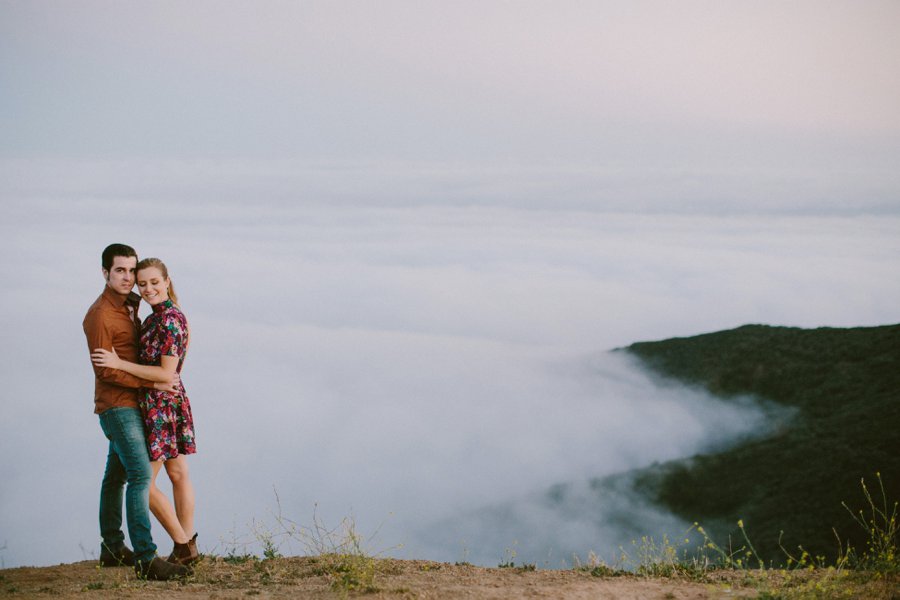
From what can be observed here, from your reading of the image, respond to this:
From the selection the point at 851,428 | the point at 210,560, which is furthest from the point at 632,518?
the point at 210,560

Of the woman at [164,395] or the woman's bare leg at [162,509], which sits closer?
the woman at [164,395]

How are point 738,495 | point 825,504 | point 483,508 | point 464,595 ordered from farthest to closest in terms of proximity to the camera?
point 483,508 < point 738,495 < point 825,504 < point 464,595

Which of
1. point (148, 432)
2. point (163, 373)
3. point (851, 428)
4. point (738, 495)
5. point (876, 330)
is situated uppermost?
point (163, 373)

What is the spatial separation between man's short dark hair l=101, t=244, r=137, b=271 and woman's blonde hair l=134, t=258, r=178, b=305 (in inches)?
4.1

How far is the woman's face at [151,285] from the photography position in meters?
6.46

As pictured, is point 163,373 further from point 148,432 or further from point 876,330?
point 876,330

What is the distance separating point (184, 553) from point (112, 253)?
2.46m

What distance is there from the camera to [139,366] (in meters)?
6.34

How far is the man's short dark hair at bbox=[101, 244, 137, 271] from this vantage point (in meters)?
6.44

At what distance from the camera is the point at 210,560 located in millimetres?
7609

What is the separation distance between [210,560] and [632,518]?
31.6 metres

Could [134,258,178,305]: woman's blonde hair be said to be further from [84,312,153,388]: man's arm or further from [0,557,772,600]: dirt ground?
[0,557,772,600]: dirt ground

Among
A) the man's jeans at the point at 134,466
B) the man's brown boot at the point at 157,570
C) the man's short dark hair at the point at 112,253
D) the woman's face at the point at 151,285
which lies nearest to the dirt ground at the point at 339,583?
the man's brown boot at the point at 157,570

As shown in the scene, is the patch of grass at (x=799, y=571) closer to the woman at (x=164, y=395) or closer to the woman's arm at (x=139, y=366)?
the woman at (x=164, y=395)
